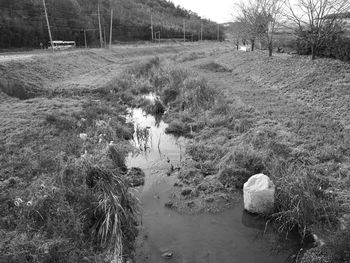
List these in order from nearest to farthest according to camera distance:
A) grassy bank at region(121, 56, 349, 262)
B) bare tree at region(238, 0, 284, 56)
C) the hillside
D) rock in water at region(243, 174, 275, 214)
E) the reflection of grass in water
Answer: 1. grassy bank at region(121, 56, 349, 262)
2. rock in water at region(243, 174, 275, 214)
3. the reflection of grass in water
4. bare tree at region(238, 0, 284, 56)
5. the hillside

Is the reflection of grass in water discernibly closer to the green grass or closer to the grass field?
the grass field

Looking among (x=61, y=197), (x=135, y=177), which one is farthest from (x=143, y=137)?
(x=61, y=197)

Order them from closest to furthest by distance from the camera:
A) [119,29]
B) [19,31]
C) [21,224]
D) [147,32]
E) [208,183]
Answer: [21,224] < [208,183] < [19,31] < [119,29] < [147,32]

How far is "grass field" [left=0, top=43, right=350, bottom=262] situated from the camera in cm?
597

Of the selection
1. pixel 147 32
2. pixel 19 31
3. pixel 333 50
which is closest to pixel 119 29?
pixel 147 32

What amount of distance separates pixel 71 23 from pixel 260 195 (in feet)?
192

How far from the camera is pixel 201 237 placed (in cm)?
674

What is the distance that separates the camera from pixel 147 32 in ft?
254

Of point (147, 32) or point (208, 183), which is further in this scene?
point (147, 32)

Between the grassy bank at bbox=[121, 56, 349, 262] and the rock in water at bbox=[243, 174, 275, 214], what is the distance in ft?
0.73

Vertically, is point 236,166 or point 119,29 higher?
point 119,29

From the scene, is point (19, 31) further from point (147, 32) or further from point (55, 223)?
point (55, 223)

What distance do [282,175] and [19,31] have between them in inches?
1821

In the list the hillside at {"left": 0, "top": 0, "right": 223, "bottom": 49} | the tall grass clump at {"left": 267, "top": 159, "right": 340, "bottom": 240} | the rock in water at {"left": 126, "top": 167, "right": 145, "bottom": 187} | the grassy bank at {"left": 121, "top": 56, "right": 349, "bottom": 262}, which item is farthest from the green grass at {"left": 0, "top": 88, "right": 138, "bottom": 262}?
the hillside at {"left": 0, "top": 0, "right": 223, "bottom": 49}
